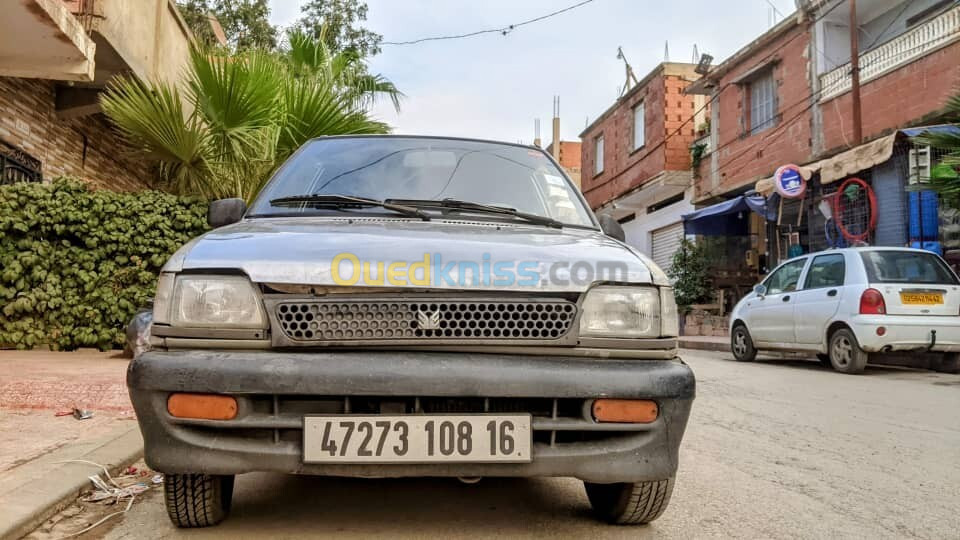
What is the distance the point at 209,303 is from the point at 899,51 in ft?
45.6

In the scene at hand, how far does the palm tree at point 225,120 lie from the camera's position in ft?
26.1

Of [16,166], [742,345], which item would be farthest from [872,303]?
[16,166]

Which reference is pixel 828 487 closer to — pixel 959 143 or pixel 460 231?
pixel 460 231

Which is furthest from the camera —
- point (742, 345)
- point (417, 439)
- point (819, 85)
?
point (819, 85)

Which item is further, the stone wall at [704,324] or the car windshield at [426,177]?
the stone wall at [704,324]

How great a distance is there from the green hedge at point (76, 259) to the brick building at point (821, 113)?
1020 cm

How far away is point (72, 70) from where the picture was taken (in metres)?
8.33

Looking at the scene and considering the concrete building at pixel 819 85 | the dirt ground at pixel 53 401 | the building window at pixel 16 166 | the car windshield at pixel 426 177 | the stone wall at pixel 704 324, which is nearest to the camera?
the car windshield at pixel 426 177

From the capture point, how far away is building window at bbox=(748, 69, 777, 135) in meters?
16.8

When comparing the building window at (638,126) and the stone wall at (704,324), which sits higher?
the building window at (638,126)

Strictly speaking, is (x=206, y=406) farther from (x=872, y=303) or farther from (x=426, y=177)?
(x=872, y=303)

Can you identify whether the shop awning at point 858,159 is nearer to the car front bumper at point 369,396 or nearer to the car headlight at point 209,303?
the car front bumper at point 369,396

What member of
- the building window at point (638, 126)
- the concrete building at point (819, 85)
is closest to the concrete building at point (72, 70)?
the concrete building at point (819, 85)

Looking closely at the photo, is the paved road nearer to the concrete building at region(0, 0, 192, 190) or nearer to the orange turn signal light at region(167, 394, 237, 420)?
the orange turn signal light at region(167, 394, 237, 420)
